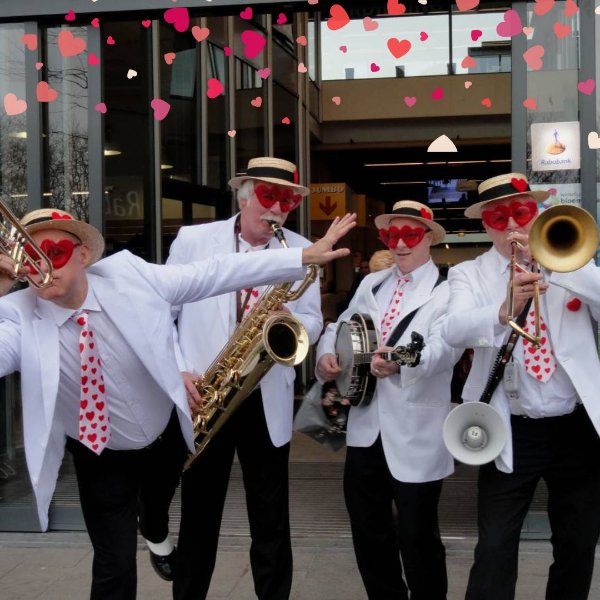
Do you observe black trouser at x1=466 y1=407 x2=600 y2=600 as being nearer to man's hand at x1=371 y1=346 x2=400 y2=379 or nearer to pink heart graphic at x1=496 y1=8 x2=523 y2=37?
man's hand at x1=371 y1=346 x2=400 y2=379

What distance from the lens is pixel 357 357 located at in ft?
13.6

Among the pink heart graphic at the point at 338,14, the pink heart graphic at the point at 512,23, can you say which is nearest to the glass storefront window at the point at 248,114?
the pink heart graphic at the point at 338,14

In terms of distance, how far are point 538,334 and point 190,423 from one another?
1396mm

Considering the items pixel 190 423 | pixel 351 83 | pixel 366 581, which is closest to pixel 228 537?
pixel 366 581

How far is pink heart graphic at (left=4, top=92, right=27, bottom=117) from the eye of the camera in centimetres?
634

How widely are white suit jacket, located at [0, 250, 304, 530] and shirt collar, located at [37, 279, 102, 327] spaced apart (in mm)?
19

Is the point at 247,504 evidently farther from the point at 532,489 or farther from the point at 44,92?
the point at 44,92

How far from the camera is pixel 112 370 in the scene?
3594 millimetres

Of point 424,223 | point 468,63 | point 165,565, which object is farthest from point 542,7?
point 165,565

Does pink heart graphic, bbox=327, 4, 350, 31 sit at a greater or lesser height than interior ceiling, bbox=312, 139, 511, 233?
lesser

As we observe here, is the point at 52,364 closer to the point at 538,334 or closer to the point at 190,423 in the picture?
the point at 190,423

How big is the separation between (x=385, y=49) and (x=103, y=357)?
37.9 ft

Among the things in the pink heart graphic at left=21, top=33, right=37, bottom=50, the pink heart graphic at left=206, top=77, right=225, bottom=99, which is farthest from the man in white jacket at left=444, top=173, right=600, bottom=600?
the pink heart graphic at left=206, top=77, right=225, bottom=99

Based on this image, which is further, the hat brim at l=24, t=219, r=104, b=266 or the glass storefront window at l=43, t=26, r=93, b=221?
the glass storefront window at l=43, t=26, r=93, b=221
